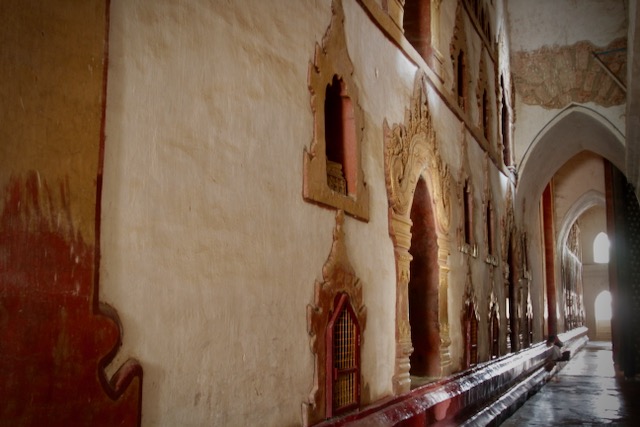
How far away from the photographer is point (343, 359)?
5.02 metres

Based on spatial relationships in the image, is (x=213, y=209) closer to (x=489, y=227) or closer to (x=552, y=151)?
(x=489, y=227)

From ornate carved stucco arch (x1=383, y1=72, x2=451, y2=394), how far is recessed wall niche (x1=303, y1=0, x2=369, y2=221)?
759mm

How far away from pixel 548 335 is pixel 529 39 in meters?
7.97

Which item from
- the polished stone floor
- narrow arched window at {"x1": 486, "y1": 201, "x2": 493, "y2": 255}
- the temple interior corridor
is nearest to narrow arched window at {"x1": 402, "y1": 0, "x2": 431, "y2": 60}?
the temple interior corridor

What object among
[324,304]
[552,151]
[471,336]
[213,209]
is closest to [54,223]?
[213,209]

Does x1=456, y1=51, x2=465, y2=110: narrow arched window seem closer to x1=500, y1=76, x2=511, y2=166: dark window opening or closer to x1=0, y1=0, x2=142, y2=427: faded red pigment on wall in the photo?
x1=500, y1=76, x2=511, y2=166: dark window opening

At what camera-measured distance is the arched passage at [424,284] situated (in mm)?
7586

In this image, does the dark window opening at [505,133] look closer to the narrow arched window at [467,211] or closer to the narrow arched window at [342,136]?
the narrow arched window at [467,211]

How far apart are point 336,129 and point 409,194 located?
1.49 metres

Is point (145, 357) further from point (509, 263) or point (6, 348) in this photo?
point (509, 263)

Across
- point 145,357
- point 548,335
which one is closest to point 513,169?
point 548,335

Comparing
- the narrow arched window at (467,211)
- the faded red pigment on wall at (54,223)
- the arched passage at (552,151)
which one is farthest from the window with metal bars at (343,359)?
the arched passage at (552,151)

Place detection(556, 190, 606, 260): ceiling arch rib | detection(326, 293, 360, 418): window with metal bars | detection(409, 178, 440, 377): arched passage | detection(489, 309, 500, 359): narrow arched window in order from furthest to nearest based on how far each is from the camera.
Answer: detection(556, 190, 606, 260): ceiling arch rib → detection(489, 309, 500, 359): narrow arched window → detection(409, 178, 440, 377): arched passage → detection(326, 293, 360, 418): window with metal bars

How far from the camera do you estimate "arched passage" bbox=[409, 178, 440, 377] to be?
7586mm
